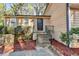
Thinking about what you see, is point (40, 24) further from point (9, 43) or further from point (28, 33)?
point (9, 43)

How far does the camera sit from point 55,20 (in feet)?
17.3

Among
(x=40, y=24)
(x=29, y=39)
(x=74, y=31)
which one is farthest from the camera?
(x=40, y=24)

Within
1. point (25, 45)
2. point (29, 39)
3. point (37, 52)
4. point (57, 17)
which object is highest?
point (57, 17)

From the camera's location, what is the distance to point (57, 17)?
532 cm

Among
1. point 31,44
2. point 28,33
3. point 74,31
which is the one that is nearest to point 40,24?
point 28,33

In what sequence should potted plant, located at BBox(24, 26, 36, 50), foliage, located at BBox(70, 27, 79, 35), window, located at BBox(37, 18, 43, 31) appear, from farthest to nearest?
1. window, located at BBox(37, 18, 43, 31)
2. potted plant, located at BBox(24, 26, 36, 50)
3. foliage, located at BBox(70, 27, 79, 35)

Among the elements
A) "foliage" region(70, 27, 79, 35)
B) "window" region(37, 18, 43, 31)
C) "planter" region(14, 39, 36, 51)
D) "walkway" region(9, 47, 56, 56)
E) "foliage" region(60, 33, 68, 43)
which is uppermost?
"window" region(37, 18, 43, 31)

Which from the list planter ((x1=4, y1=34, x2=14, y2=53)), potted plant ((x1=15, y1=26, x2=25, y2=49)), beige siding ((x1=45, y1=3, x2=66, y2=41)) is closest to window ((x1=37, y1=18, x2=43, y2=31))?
beige siding ((x1=45, y1=3, x2=66, y2=41))

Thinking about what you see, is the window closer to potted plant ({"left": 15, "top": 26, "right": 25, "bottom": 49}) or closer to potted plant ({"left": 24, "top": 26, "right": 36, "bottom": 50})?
potted plant ({"left": 24, "top": 26, "right": 36, "bottom": 50})

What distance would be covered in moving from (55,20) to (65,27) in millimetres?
326

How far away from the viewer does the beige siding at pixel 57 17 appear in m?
5.17

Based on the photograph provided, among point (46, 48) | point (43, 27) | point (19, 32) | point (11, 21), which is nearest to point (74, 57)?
point (46, 48)

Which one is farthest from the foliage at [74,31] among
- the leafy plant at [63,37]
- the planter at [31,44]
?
the planter at [31,44]

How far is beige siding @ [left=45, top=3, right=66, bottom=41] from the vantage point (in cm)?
517
